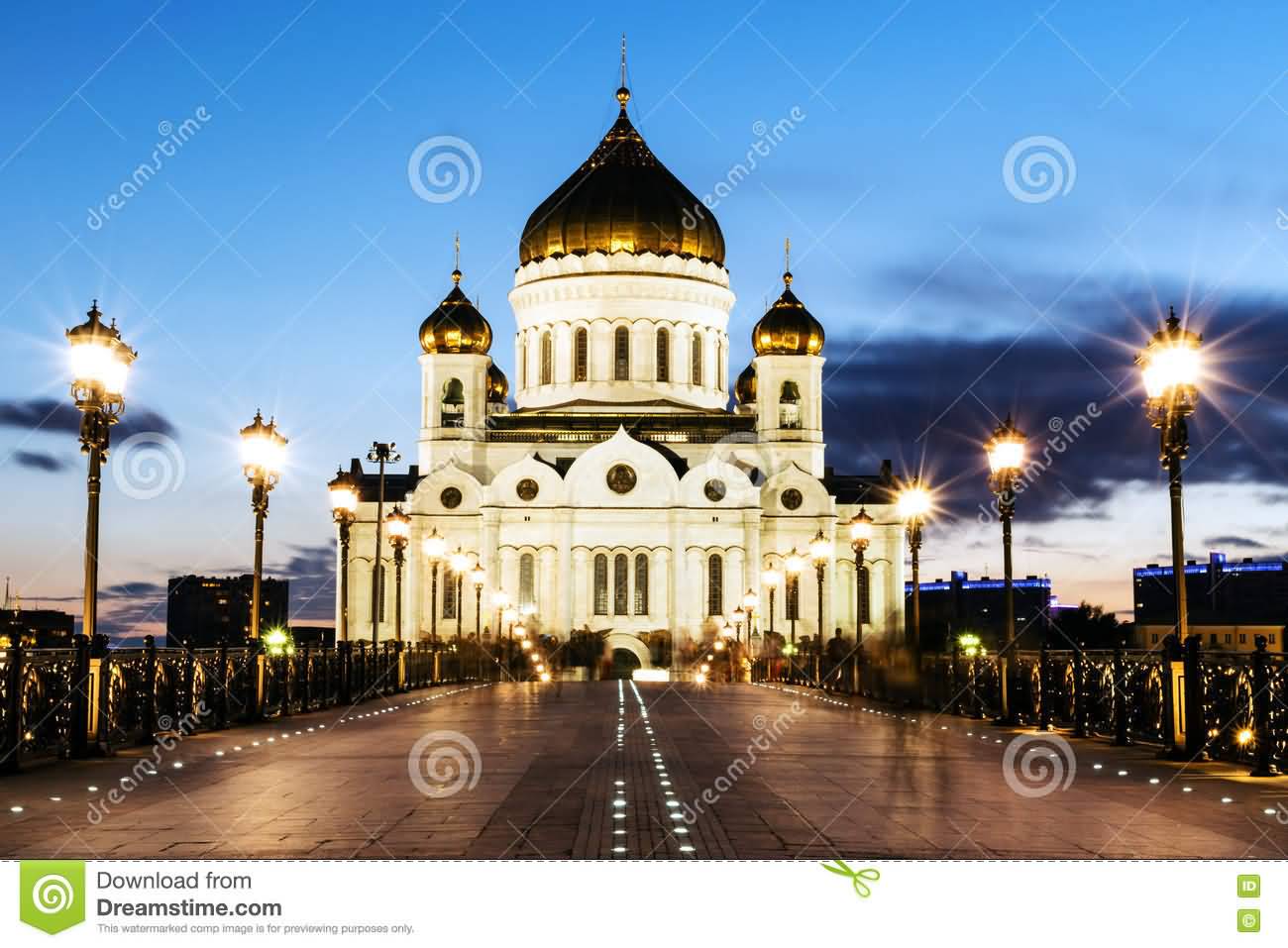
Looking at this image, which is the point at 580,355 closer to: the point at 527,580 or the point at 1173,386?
the point at 527,580

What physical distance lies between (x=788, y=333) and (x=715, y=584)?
51.5ft

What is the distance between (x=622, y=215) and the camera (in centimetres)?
8962

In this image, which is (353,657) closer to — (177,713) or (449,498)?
(177,713)

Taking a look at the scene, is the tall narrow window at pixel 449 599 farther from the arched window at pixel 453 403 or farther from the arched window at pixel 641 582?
the arched window at pixel 453 403

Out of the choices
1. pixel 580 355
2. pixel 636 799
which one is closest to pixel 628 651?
pixel 580 355

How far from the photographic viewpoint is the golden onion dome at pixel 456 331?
8888cm

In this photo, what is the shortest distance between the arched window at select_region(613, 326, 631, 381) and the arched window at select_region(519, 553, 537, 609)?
41.7 feet

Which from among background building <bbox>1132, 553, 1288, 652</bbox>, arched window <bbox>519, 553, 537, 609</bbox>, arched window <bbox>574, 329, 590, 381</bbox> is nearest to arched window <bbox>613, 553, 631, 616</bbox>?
arched window <bbox>519, 553, 537, 609</bbox>

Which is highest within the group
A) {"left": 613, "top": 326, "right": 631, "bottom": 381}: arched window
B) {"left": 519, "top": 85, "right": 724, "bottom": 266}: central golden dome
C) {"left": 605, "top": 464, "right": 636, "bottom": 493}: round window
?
{"left": 519, "top": 85, "right": 724, "bottom": 266}: central golden dome

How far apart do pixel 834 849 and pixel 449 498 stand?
77.2m

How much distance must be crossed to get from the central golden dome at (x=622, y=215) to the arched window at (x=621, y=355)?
475 cm

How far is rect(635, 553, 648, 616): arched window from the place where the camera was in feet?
271

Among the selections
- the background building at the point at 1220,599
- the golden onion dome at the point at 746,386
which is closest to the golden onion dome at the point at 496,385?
the golden onion dome at the point at 746,386

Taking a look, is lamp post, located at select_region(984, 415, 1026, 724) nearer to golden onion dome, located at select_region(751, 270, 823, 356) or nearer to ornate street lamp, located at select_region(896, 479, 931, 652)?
ornate street lamp, located at select_region(896, 479, 931, 652)
